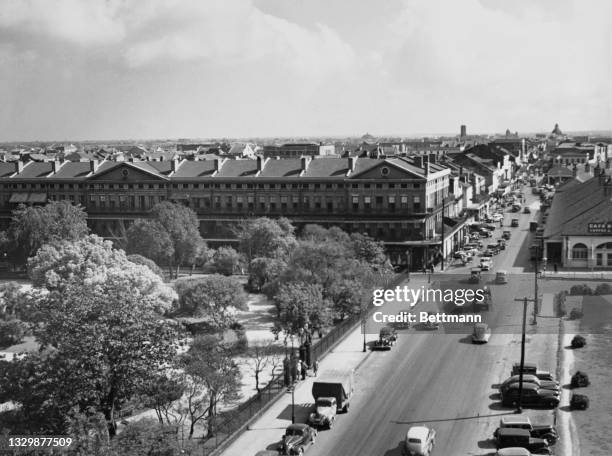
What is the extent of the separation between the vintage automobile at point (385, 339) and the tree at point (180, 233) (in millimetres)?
34628

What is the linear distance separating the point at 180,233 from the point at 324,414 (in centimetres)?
4843

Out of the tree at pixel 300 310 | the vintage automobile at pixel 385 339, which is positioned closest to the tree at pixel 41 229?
the tree at pixel 300 310

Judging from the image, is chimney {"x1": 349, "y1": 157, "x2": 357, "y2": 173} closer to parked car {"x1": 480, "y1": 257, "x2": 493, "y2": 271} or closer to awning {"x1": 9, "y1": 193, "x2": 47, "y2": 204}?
parked car {"x1": 480, "y1": 257, "x2": 493, "y2": 271}

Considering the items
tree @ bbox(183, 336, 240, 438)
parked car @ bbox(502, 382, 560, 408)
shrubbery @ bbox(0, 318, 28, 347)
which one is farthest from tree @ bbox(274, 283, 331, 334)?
shrubbery @ bbox(0, 318, 28, 347)

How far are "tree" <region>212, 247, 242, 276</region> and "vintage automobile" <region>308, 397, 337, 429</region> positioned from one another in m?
41.1

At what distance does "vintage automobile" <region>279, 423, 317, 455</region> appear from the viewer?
113 ft

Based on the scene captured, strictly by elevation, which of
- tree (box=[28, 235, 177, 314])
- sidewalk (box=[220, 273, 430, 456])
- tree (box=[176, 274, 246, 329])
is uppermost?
tree (box=[28, 235, 177, 314])

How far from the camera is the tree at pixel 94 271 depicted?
5456cm

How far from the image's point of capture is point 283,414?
133 feet

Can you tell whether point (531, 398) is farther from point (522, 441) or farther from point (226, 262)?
point (226, 262)

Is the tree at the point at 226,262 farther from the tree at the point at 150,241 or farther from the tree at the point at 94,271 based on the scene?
the tree at the point at 94,271

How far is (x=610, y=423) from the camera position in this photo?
3819 cm

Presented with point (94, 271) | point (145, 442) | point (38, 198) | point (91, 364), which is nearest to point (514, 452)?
point (145, 442)

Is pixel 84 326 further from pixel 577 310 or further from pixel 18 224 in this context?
pixel 18 224
